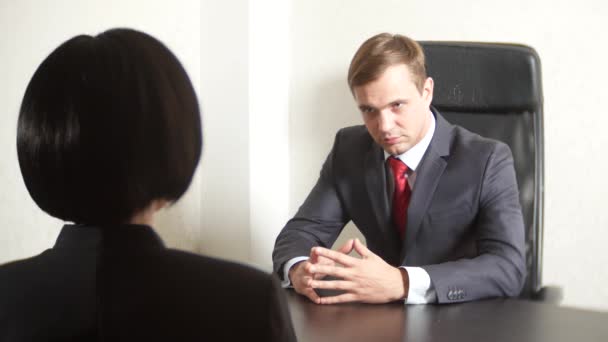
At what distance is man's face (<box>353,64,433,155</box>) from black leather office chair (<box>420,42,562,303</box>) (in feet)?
0.60

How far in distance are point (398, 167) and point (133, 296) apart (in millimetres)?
1283

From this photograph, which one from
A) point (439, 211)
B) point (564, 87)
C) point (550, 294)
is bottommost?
point (550, 294)

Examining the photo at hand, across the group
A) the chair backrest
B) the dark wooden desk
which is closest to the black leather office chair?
the chair backrest

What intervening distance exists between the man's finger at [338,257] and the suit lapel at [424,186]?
1.11ft

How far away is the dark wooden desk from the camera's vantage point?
3.76 ft

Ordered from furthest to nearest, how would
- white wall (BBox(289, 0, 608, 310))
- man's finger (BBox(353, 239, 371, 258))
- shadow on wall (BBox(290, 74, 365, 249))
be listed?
shadow on wall (BBox(290, 74, 365, 249)) < white wall (BBox(289, 0, 608, 310)) < man's finger (BBox(353, 239, 371, 258))

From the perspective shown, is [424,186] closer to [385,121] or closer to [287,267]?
[385,121]

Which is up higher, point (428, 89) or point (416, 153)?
point (428, 89)

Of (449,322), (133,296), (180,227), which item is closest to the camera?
(133,296)

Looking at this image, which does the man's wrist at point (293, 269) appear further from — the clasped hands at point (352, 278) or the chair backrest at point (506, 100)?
the chair backrest at point (506, 100)

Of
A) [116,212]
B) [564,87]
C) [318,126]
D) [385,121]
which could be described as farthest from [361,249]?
[318,126]

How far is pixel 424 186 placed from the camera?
1.79 metres

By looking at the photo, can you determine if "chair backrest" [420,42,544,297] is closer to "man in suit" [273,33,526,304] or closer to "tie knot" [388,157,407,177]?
"man in suit" [273,33,526,304]

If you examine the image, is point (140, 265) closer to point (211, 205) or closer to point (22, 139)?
point (22, 139)
